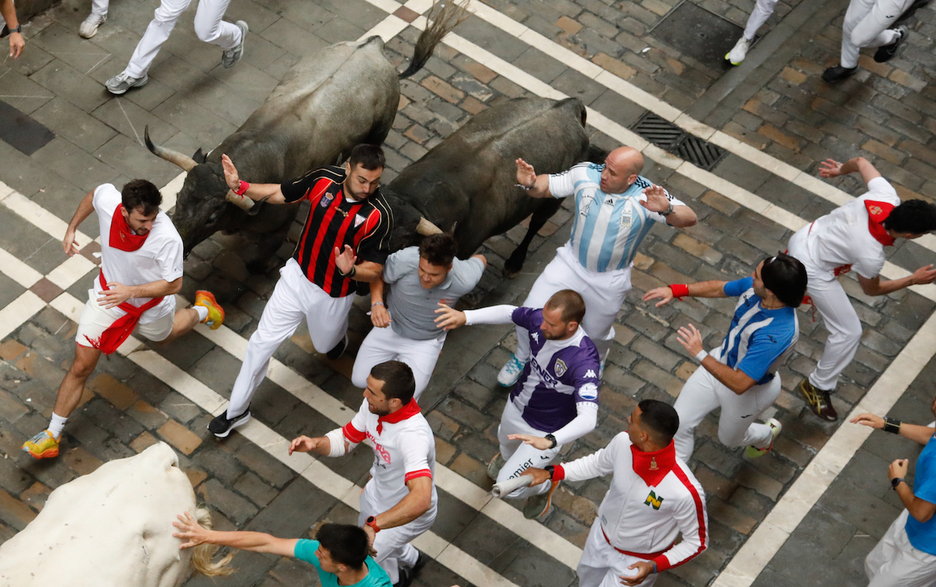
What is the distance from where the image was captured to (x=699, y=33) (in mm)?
12234

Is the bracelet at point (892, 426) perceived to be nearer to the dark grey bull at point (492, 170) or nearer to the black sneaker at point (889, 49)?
the dark grey bull at point (492, 170)

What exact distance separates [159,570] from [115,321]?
2.76 meters

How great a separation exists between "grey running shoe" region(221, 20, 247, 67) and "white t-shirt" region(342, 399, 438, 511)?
6.12 m

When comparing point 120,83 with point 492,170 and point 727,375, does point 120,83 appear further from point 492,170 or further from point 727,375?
point 727,375

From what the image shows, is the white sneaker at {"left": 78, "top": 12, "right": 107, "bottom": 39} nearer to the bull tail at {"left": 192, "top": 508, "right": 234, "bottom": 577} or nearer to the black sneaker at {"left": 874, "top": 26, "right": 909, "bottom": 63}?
the bull tail at {"left": 192, "top": 508, "right": 234, "bottom": 577}

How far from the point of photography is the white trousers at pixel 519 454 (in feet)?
22.6

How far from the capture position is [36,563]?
5.02 m

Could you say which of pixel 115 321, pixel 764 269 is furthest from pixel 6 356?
pixel 764 269

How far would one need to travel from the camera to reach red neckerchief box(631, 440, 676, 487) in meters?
5.75

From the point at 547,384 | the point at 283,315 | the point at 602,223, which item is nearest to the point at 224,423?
the point at 283,315

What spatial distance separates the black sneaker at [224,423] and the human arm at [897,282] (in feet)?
17.3

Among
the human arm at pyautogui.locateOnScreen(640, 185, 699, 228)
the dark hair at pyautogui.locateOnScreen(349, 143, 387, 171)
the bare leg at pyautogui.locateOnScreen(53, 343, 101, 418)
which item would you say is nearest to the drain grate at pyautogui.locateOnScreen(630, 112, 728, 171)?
the human arm at pyautogui.locateOnScreen(640, 185, 699, 228)

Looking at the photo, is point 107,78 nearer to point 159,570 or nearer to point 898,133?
point 159,570

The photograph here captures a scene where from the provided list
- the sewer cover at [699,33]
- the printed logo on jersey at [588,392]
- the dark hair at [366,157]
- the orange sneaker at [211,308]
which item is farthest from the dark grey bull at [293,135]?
the sewer cover at [699,33]
